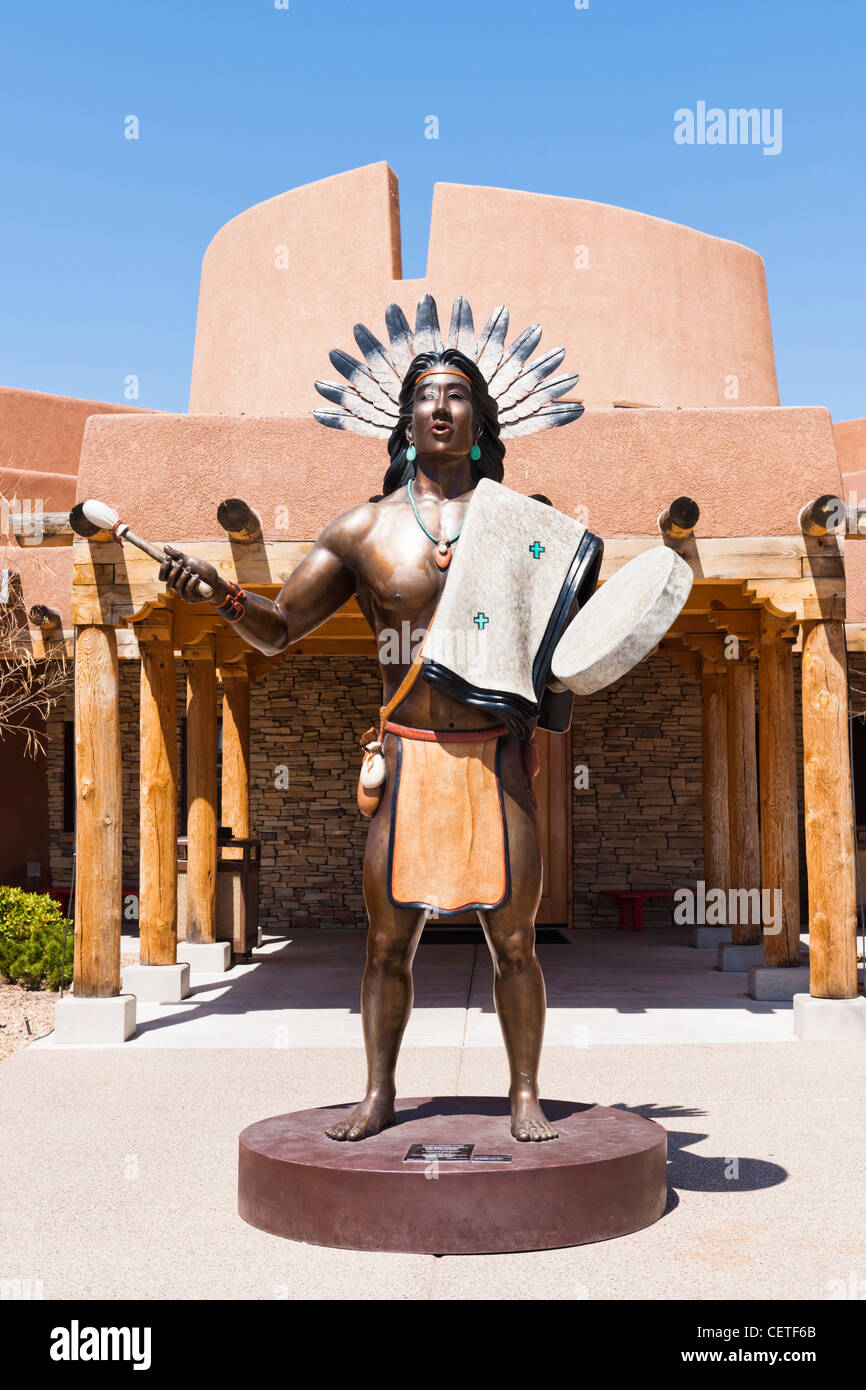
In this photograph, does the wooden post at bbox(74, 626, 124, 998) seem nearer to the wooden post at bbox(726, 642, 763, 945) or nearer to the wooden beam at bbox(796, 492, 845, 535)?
the wooden beam at bbox(796, 492, 845, 535)

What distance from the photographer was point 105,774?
7887mm

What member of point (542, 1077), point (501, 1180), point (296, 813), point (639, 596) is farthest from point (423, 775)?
point (296, 813)

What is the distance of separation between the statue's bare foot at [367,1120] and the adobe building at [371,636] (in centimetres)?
405

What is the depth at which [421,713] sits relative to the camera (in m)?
4.08

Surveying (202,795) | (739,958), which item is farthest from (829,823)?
(202,795)

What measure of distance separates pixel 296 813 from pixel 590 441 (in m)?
7.45

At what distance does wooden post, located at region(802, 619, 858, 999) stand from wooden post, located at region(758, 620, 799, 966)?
Result: 3.58 feet

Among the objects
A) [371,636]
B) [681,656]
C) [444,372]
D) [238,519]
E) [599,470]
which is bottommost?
[681,656]

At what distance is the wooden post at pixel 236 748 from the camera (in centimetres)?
1266

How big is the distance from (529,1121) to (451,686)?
133 cm

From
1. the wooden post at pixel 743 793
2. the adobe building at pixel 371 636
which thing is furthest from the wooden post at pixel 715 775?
the wooden post at pixel 743 793

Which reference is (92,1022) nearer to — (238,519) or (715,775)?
(238,519)

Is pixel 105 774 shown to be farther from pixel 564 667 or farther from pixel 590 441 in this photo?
pixel 564 667

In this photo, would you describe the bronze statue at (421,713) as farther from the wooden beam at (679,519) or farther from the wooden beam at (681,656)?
the wooden beam at (681,656)
